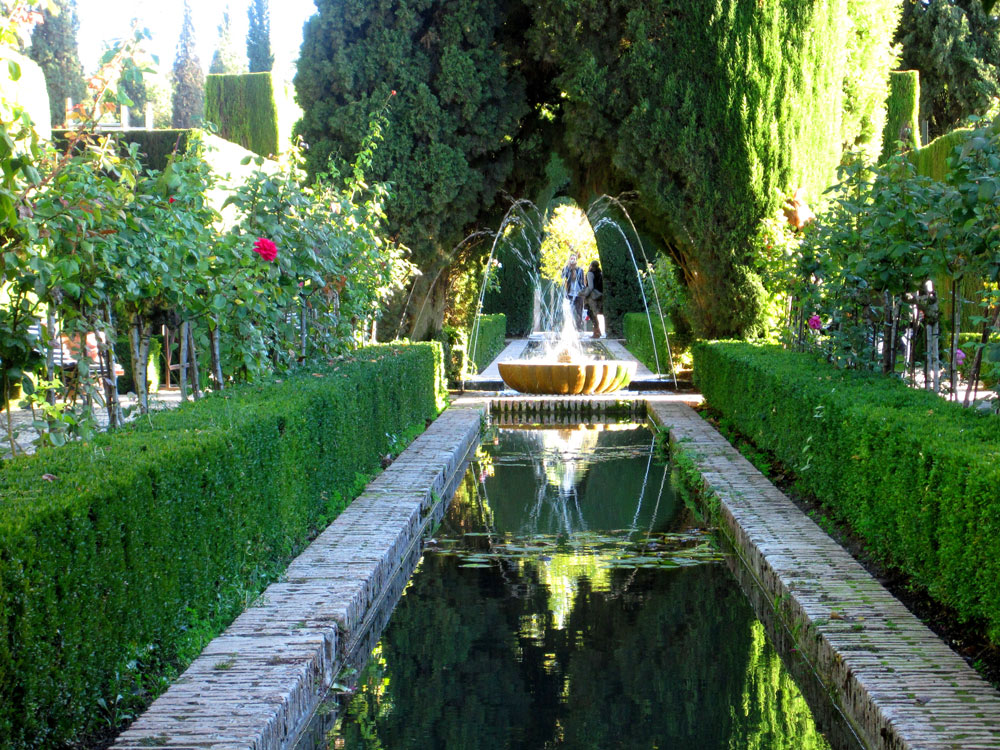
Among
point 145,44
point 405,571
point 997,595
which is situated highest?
point 145,44

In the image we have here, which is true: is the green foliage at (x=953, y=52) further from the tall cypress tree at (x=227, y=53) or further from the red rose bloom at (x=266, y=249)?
the tall cypress tree at (x=227, y=53)

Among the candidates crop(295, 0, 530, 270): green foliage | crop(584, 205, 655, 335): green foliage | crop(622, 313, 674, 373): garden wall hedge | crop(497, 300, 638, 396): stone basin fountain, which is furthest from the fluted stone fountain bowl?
crop(584, 205, 655, 335): green foliage

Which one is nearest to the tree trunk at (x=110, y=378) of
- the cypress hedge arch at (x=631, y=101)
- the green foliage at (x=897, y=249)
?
the green foliage at (x=897, y=249)

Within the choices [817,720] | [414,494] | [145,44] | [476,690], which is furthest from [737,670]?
[145,44]

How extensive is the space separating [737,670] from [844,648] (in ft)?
1.67

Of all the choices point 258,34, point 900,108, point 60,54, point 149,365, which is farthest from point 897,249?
point 258,34

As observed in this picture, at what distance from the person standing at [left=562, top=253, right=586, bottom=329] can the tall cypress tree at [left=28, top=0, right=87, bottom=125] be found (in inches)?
676

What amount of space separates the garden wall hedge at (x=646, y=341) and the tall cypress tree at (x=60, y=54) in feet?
67.5

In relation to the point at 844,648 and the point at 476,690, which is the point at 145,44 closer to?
the point at 476,690

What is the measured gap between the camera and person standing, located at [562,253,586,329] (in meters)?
24.3

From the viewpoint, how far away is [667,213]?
443 inches

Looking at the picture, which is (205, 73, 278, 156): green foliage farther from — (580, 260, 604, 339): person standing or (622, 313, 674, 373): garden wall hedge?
(622, 313, 674, 373): garden wall hedge

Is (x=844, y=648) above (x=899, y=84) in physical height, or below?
below

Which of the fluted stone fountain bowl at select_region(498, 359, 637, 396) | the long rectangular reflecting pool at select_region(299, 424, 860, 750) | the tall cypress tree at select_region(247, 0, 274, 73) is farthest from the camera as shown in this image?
the tall cypress tree at select_region(247, 0, 274, 73)
